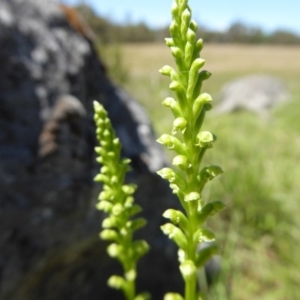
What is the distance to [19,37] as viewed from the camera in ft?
9.96

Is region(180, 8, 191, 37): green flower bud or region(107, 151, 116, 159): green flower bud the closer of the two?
region(180, 8, 191, 37): green flower bud

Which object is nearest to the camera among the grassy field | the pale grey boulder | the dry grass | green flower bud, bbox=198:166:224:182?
green flower bud, bbox=198:166:224:182

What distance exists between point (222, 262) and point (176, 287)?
1.67 feet

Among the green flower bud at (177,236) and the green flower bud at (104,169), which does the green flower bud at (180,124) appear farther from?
the green flower bud at (104,169)

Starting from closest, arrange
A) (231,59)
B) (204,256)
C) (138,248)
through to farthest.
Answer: (204,256) → (138,248) → (231,59)

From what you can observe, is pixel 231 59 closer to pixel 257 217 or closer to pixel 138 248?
pixel 257 217

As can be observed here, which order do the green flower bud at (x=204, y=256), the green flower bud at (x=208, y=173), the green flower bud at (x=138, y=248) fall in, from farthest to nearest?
1. the green flower bud at (x=138, y=248)
2. the green flower bud at (x=204, y=256)
3. the green flower bud at (x=208, y=173)

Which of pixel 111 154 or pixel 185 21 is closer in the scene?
pixel 185 21

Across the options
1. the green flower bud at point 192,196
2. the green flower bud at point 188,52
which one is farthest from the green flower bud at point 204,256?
the green flower bud at point 188,52

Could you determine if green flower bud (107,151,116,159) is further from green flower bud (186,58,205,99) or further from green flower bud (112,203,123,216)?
green flower bud (186,58,205,99)

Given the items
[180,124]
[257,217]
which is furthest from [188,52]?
[257,217]

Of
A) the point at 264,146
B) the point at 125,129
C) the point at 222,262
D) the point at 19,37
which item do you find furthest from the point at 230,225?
the point at 264,146

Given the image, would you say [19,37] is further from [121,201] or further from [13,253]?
[121,201]

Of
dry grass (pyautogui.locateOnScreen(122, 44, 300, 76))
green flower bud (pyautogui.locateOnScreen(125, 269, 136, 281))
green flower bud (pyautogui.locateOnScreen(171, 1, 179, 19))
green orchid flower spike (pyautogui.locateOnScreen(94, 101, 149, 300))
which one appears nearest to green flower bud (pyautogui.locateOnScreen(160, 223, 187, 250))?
green orchid flower spike (pyautogui.locateOnScreen(94, 101, 149, 300))
